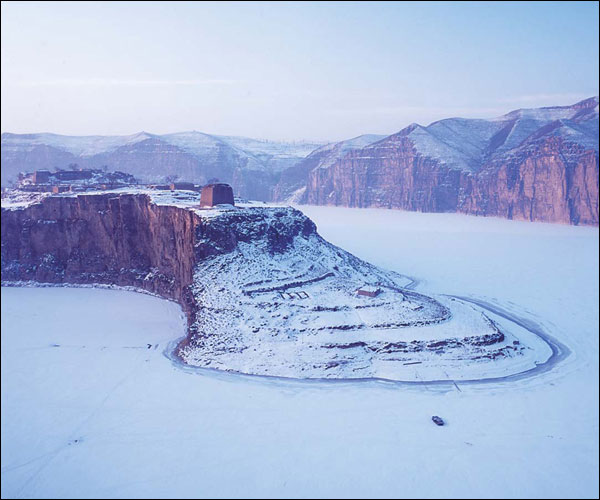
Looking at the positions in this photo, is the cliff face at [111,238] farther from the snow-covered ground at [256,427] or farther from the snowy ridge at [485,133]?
the snowy ridge at [485,133]

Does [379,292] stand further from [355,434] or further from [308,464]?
[308,464]

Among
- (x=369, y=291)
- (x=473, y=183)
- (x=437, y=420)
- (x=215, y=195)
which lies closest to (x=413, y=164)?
(x=473, y=183)

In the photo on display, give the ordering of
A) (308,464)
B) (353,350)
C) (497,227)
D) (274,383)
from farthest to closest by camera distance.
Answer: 1. (497,227)
2. (353,350)
3. (274,383)
4. (308,464)

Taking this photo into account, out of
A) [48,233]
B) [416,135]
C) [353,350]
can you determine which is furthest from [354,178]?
[353,350]

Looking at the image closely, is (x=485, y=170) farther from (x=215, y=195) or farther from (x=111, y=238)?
(x=111, y=238)

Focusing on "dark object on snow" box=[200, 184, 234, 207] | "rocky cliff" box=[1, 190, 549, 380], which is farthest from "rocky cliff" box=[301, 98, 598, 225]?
"dark object on snow" box=[200, 184, 234, 207]

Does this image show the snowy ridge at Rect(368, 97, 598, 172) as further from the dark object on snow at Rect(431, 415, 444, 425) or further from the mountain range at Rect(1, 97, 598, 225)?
the dark object on snow at Rect(431, 415, 444, 425)

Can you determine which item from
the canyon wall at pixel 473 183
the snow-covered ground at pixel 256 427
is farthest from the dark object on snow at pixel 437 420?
the canyon wall at pixel 473 183
